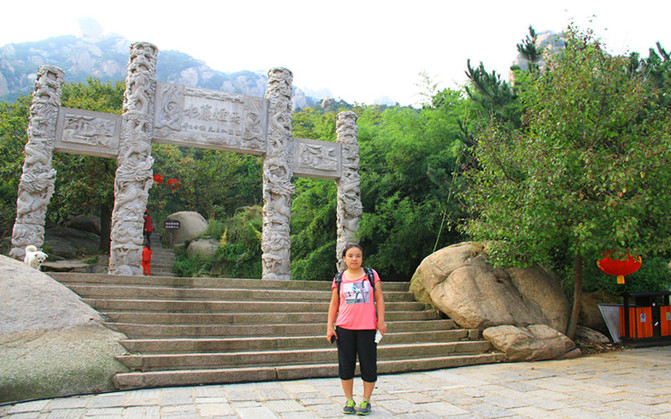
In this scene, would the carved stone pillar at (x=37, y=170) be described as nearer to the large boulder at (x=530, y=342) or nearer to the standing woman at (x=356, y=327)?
the standing woman at (x=356, y=327)

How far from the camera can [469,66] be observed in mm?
9852

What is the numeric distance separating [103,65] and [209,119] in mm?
90228

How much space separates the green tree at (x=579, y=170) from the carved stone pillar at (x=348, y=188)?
160 inches

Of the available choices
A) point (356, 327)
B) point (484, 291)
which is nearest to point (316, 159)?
point (484, 291)

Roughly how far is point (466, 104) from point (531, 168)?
572 centimetres

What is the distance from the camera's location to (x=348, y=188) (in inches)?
456

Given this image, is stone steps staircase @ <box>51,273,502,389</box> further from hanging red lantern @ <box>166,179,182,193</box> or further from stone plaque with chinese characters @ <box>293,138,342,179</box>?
hanging red lantern @ <box>166,179,182,193</box>

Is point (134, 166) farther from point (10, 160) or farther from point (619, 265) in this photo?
point (619, 265)

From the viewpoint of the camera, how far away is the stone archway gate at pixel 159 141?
966cm

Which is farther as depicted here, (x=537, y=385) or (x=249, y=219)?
(x=249, y=219)

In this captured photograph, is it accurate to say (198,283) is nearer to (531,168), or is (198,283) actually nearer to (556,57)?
(531,168)

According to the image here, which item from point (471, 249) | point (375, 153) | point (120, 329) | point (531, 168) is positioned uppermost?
point (375, 153)

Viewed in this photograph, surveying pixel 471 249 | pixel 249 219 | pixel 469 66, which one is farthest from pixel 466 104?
pixel 249 219

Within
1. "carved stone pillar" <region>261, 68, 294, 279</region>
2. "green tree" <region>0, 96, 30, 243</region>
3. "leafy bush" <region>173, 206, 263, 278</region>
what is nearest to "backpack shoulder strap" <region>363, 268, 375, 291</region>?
"carved stone pillar" <region>261, 68, 294, 279</region>
